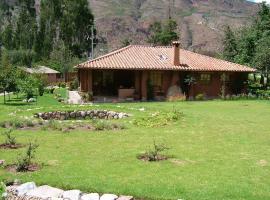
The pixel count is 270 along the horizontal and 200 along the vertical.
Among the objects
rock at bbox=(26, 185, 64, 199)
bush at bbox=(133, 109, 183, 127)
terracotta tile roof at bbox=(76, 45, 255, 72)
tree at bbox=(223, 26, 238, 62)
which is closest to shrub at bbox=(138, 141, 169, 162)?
rock at bbox=(26, 185, 64, 199)

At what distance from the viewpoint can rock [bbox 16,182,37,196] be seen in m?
8.68

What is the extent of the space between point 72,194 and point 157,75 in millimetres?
25066

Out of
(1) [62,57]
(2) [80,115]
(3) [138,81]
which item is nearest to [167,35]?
(1) [62,57]

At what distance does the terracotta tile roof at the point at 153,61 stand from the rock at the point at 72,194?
2223 centimetres

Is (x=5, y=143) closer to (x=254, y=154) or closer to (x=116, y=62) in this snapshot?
(x=254, y=154)

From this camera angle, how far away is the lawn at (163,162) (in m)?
8.84

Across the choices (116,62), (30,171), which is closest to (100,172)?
(30,171)

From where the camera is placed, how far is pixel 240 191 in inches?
342

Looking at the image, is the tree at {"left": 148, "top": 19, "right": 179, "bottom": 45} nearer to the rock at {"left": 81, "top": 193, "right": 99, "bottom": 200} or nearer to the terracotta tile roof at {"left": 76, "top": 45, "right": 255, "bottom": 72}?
the terracotta tile roof at {"left": 76, "top": 45, "right": 255, "bottom": 72}

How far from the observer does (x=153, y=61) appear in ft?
109

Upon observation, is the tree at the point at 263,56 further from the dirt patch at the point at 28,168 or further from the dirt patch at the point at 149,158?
the dirt patch at the point at 28,168

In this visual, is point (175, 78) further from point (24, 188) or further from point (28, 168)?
point (24, 188)

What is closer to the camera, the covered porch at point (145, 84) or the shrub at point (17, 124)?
the shrub at point (17, 124)

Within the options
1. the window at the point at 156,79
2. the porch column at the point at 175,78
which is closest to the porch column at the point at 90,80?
the window at the point at 156,79
